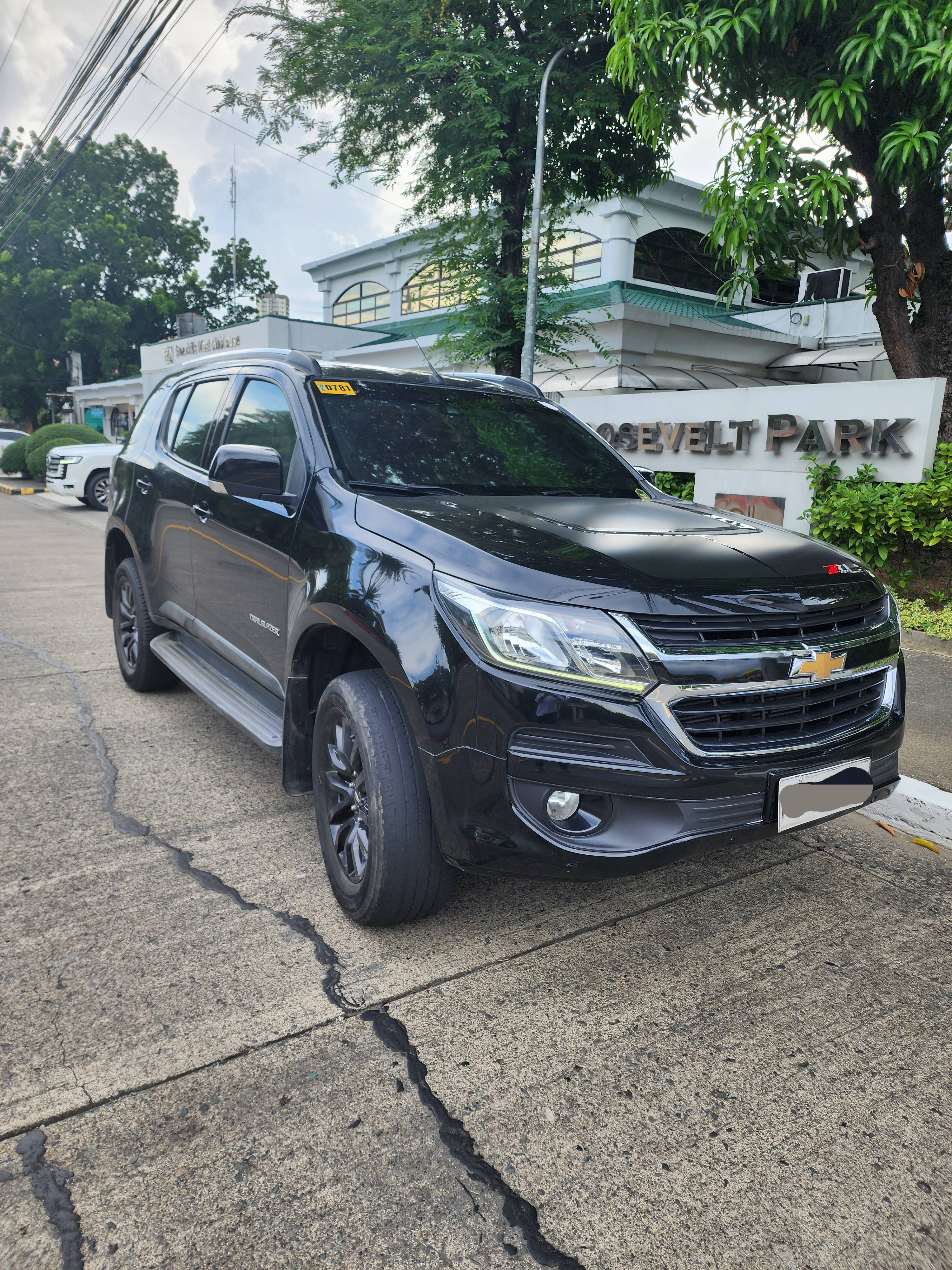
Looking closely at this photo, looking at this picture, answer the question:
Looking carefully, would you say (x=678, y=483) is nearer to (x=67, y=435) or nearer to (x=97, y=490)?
(x=97, y=490)

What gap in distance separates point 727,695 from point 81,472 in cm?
1714

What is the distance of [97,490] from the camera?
17578mm

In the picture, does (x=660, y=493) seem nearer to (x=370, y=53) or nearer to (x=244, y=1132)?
(x=244, y=1132)

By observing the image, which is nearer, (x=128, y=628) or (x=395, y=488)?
(x=395, y=488)

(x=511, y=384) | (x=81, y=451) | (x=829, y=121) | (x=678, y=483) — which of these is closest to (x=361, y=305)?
(x=81, y=451)

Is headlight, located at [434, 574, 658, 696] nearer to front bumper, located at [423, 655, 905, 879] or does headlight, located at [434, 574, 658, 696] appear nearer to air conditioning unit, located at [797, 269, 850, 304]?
front bumper, located at [423, 655, 905, 879]

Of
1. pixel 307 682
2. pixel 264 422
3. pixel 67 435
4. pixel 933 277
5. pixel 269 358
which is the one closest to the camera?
pixel 307 682

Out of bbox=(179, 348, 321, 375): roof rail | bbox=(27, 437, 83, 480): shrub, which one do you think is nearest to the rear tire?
bbox=(179, 348, 321, 375): roof rail

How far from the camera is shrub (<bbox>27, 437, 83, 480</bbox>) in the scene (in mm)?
22484

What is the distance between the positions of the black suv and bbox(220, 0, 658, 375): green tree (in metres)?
9.98

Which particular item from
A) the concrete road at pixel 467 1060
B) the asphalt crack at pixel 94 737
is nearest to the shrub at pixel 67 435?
the asphalt crack at pixel 94 737

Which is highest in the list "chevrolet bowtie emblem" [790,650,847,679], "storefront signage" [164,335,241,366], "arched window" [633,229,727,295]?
"arched window" [633,229,727,295]

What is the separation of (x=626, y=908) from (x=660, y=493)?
192 cm

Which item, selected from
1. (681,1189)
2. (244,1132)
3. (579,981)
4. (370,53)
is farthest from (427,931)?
(370,53)
